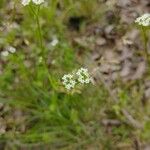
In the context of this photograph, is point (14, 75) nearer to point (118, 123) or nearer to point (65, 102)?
point (65, 102)

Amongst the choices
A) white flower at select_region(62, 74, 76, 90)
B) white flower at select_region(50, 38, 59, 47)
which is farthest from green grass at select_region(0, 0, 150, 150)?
white flower at select_region(62, 74, 76, 90)

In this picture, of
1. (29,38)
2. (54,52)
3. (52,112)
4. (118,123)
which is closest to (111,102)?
(118,123)

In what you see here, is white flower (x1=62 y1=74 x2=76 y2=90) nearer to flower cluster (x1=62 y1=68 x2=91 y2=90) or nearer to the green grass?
flower cluster (x1=62 y1=68 x2=91 y2=90)

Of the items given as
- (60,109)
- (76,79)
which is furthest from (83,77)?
(60,109)

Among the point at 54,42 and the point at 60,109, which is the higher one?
the point at 54,42

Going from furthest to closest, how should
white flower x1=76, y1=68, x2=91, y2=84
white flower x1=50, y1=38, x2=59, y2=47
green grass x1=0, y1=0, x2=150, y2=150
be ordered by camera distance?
white flower x1=50, y1=38, x2=59, y2=47 → green grass x1=0, y1=0, x2=150, y2=150 → white flower x1=76, y1=68, x2=91, y2=84

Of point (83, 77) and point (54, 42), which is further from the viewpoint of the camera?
point (54, 42)

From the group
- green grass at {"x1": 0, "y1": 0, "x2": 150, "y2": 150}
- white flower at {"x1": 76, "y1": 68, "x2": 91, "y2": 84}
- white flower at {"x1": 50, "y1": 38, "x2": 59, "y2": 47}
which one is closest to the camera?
white flower at {"x1": 76, "y1": 68, "x2": 91, "y2": 84}

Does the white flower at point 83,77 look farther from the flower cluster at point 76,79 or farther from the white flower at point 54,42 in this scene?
the white flower at point 54,42

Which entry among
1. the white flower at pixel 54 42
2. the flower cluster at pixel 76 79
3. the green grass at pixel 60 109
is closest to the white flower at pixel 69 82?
the flower cluster at pixel 76 79

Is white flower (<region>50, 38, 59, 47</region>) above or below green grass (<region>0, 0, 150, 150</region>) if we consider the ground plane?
above

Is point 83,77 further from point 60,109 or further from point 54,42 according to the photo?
point 54,42

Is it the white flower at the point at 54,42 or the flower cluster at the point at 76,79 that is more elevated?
the white flower at the point at 54,42
